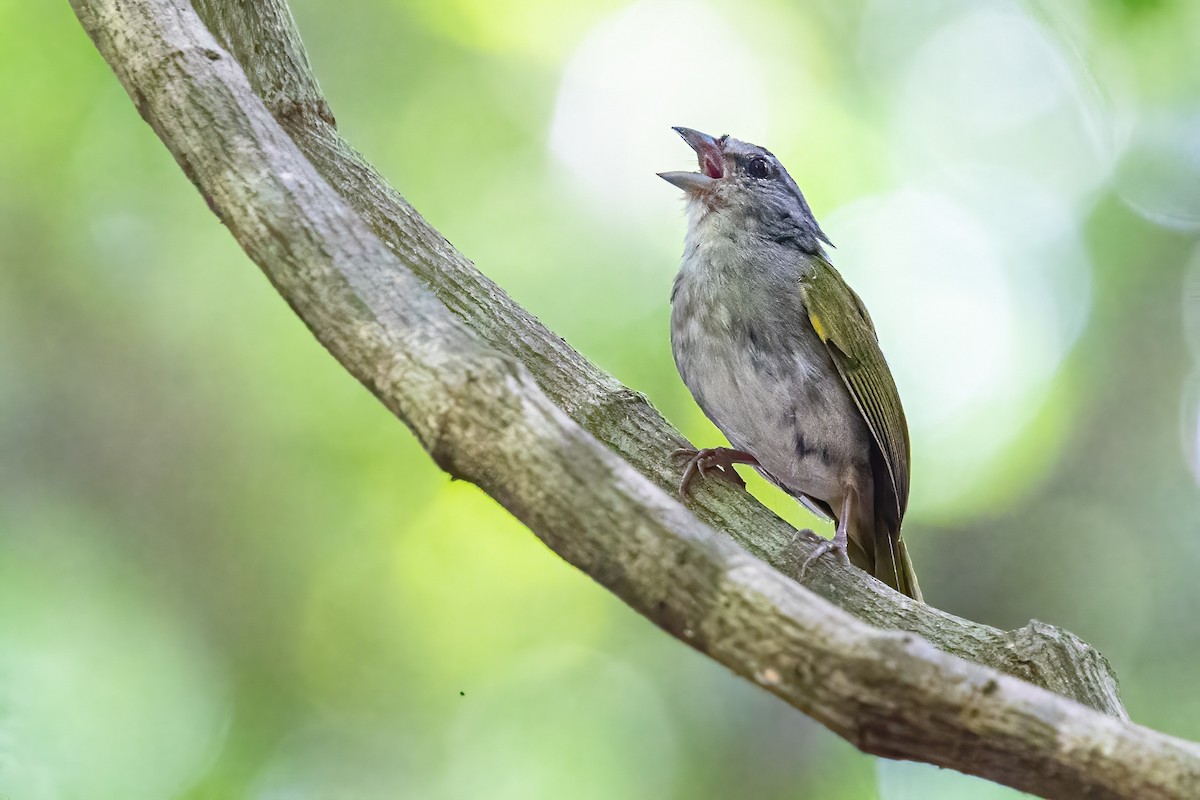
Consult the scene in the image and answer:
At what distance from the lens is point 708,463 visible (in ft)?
11.8

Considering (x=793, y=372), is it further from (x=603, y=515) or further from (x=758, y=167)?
(x=603, y=515)

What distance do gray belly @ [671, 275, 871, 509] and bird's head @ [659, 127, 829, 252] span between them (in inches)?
18.3

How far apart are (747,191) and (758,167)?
178 mm

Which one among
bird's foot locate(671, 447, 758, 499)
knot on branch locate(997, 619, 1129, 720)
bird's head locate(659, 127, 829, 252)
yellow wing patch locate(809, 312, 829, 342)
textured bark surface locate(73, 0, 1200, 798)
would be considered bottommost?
textured bark surface locate(73, 0, 1200, 798)

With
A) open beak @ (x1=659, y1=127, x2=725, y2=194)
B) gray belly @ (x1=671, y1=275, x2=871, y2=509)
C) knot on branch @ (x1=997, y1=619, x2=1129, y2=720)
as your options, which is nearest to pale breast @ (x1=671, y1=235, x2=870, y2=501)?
gray belly @ (x1=671, y1=275, x2=871, y2=509)

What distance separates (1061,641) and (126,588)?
468cm

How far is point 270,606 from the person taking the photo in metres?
5.98

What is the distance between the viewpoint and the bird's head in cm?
→ 446

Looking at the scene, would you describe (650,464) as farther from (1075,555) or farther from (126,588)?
(1075,555)

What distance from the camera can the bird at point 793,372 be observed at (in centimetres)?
399

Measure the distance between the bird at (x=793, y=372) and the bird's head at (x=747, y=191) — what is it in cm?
1

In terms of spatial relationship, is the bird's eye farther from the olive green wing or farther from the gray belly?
the gray belly

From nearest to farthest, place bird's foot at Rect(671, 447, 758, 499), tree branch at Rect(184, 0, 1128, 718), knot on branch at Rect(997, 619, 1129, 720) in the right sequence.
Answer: knot on branch at Rect(997, 619, 1129, 720)
tree branch at Rect(184, 0, 1128, 718)
bird's foot at Rect(671, 447, 758, 499)

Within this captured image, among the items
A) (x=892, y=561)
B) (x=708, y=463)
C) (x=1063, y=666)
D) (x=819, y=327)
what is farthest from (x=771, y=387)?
(x=1063, y=666)
